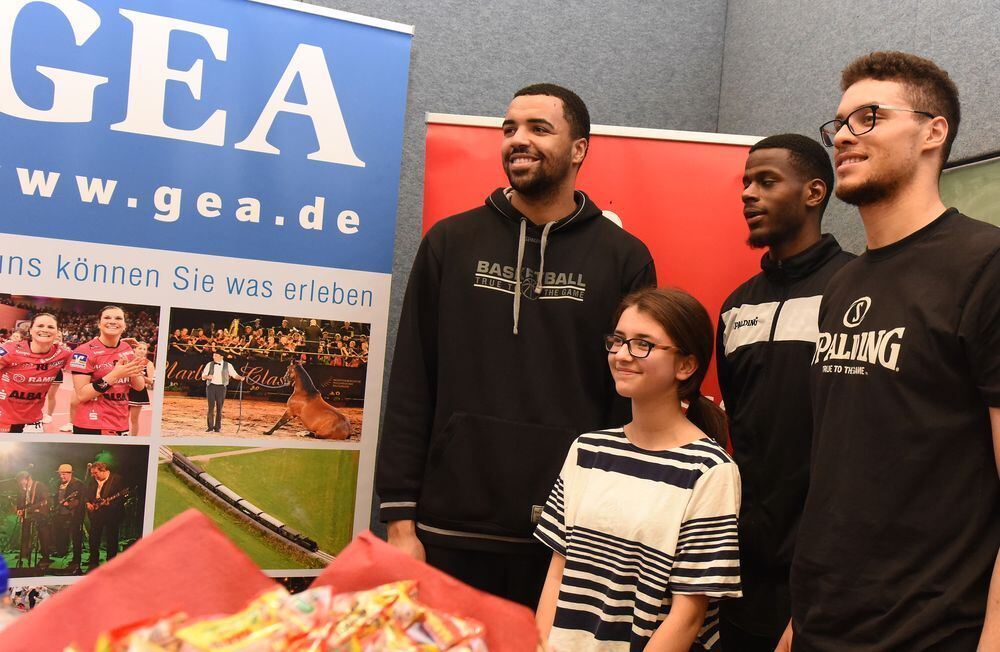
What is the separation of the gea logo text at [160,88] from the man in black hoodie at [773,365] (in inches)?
48.7

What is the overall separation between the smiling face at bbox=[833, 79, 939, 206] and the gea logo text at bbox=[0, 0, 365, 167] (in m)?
1.58

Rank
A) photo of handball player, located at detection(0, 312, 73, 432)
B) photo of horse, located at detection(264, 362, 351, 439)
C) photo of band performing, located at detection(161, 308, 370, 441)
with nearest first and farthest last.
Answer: photo of handball player, located at detection(0, 312, 73, 432)
photo of band performing, located at detection(161, 308, 370, 441)
photo of horse, located at detection(264, 362, 351, 439)

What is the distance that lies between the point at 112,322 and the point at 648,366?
1.52m

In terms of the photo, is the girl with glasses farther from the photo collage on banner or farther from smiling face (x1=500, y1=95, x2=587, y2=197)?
the photo collage on banner

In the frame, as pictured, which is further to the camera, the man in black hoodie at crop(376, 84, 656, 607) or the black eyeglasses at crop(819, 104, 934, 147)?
the man in black hoodie at crop(376, 84, 656, 607)

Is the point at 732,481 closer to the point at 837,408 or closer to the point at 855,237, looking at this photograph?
the point at 837,408

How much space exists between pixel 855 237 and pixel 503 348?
1322mm

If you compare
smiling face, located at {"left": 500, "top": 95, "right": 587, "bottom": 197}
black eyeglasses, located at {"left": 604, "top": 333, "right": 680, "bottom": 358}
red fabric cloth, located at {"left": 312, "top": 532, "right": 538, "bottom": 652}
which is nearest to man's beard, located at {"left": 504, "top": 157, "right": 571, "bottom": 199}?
smiling face, located at {"left": 500, "top": 95, "right": 587, "bottom": 197}

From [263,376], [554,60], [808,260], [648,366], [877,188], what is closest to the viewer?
[877,188]

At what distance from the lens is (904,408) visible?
1.22 m

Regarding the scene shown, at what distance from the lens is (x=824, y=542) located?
1.29 m

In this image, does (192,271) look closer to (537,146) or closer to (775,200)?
(537,146)

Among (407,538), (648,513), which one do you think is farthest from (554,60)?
(648,513)

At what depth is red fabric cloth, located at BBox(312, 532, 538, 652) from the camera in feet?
2.15
